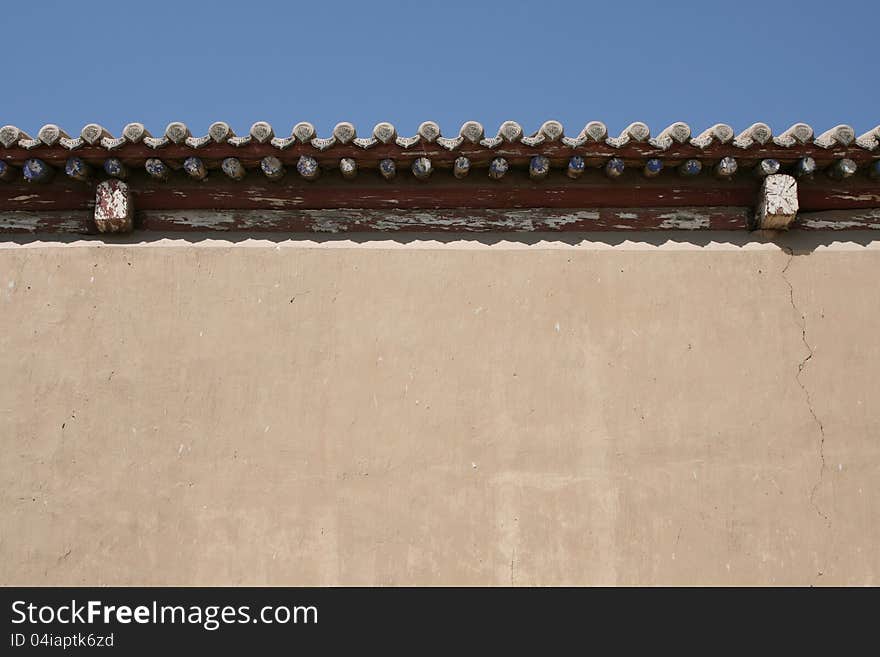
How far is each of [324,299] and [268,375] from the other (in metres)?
0.50

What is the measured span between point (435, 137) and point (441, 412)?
1399 mm

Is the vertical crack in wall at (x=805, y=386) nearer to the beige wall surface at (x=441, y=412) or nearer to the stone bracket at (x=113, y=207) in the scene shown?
the beige wall surface at (x=441, y=412)

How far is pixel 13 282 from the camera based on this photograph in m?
4.70

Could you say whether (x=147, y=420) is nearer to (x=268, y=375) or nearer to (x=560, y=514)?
(x=268, y=375)

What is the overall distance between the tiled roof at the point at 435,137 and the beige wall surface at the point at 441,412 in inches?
22.1

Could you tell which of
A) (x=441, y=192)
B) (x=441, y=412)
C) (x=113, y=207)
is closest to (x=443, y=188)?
(x=441, y=192)

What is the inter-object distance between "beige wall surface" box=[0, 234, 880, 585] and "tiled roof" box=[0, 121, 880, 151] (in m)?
0.56

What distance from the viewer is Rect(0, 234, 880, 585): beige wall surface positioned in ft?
14.2

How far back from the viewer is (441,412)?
14.7 feet
